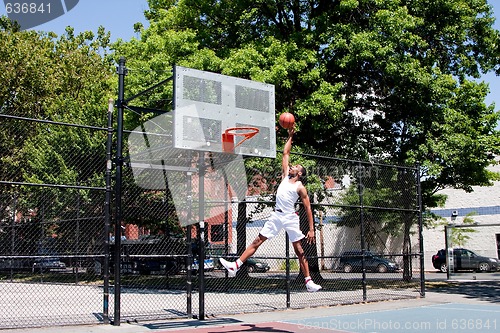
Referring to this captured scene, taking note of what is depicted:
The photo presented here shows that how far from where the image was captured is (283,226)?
8.92 m

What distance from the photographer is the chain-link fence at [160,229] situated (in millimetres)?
15141

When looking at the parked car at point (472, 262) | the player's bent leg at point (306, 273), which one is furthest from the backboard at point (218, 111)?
the parked car at point (472, 262)

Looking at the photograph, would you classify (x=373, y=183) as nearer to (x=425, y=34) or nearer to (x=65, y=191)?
(x=425, y=34)

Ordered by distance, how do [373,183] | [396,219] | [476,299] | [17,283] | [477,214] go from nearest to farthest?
[476,299]
[373,183]
[17,283]
[396,219]
[477,214]

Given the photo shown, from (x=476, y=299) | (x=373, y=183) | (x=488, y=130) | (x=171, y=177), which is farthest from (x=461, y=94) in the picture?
(x=171, y=177)

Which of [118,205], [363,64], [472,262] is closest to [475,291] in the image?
[363,64]

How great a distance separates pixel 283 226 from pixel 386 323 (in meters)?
3.79

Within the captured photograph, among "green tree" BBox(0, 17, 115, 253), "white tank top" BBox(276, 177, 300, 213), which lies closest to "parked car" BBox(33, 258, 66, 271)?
"green tree" BBox(0, 17, 115, 253)

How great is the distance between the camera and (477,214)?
Answer: 117 feet

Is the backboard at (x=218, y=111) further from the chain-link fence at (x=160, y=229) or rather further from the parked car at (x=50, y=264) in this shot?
the parked car at (x=50, y=264)

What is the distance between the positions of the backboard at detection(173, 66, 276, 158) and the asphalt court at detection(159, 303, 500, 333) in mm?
3399

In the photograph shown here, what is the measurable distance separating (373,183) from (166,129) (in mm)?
7906

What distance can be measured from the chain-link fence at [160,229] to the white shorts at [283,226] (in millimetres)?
3779

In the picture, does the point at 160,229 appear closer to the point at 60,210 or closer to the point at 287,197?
the point at 60,210
